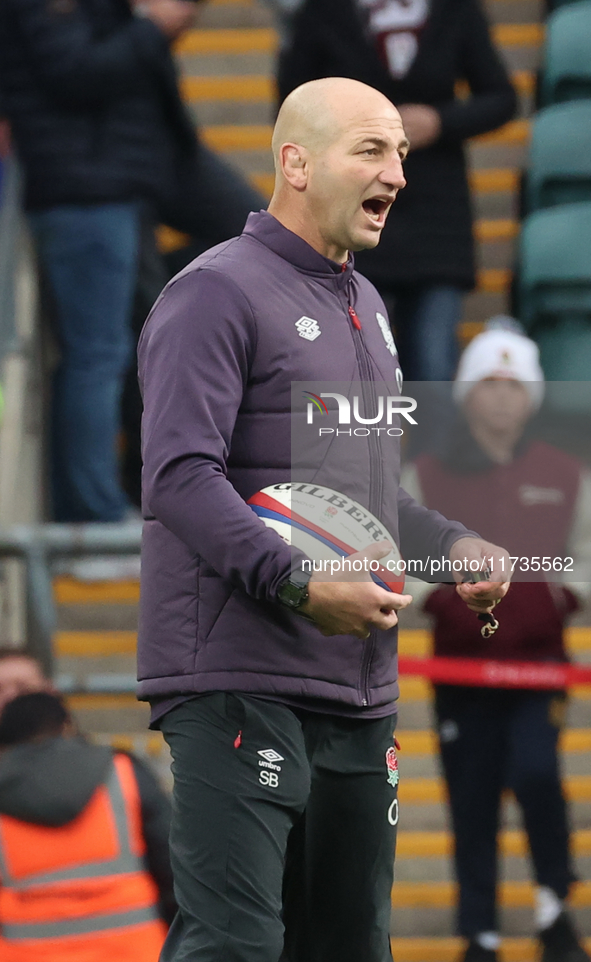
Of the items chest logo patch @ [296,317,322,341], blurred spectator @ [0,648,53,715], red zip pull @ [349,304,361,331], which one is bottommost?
blurred spectator @ [0,648,53,715]

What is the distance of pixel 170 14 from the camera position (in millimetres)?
6230

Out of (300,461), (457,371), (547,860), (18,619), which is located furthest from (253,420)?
(18,619)

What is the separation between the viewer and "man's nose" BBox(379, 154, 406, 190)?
294 cm

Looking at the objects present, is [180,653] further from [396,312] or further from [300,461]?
[396,312]

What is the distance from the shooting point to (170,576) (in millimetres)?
2875

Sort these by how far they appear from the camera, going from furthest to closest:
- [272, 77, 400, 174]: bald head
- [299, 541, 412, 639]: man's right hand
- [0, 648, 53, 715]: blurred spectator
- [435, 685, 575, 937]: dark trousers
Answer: [435, 685, 575, 937]: dark trousers < [0, 648, 53, 715]: blurred spectator < [272, 77, 400, 174]: bald head < [299, 541, 412, 639]: man's right hand

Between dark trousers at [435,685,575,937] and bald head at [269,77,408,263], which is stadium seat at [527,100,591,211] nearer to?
dark trousers at [435,685,575,937]

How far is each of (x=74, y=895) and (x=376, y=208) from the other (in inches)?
74.3

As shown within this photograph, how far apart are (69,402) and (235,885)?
3657 mm

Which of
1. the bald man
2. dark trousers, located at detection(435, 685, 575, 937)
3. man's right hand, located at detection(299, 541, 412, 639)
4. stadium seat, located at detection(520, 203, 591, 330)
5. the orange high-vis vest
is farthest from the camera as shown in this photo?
stadium seat, located at detection(520, 203, 591, 330)

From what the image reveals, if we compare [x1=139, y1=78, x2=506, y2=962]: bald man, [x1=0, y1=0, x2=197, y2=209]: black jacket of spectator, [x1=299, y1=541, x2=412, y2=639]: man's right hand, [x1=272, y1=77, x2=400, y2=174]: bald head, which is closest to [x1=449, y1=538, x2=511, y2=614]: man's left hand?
[x1=139, y1=78, x2=506, y2=962]: bald man

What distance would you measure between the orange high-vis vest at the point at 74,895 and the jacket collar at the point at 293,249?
5.22 ft

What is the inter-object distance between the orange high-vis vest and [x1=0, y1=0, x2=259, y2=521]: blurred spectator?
241cm

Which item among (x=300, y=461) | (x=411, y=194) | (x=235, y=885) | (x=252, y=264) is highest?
(x=411, y=194)
